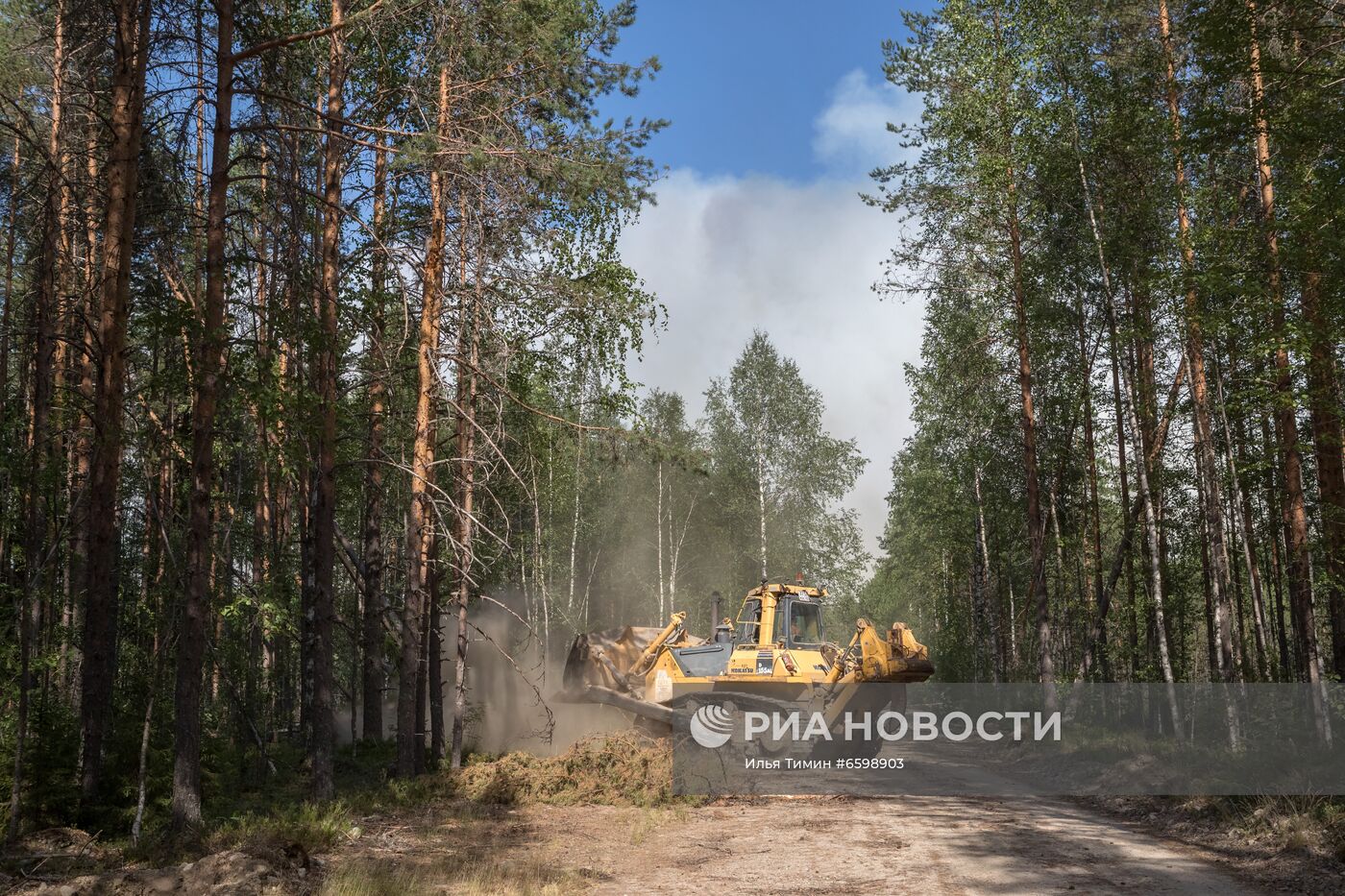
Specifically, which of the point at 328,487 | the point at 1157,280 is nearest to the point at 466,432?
the point at 328,487

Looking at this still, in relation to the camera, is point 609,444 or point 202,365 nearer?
point 202,365

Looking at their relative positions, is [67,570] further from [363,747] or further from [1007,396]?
[1007,396]

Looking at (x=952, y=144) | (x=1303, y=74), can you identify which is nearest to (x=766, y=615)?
(x=952, y=144)

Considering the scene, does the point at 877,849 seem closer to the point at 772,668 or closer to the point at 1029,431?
the point at 772,668

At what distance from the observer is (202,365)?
10000 millimetres

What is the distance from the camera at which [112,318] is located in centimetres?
1036

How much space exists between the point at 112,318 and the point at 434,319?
4.29m

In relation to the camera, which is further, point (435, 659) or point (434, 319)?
point (435, 659)

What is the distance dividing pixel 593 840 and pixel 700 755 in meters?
4.75

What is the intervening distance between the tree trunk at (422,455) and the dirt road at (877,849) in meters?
2.55

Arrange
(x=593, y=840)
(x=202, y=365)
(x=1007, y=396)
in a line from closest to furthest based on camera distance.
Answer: (x=202, y=365) < (x=593, y=840) < (x=1007, y=396)

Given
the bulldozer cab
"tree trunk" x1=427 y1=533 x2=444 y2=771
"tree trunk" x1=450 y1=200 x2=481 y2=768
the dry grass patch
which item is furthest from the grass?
the bulldozer cab

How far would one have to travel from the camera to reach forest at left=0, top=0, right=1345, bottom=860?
10.5 m

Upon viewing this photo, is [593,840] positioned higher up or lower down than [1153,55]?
lower down
